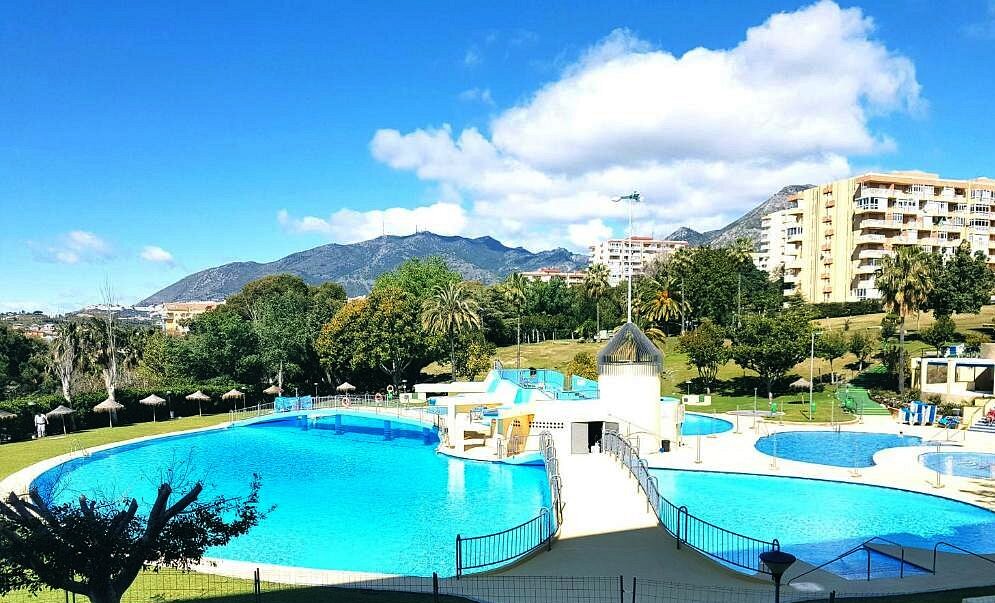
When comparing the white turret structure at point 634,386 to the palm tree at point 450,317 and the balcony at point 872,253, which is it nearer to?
the palm tree at point 450,317

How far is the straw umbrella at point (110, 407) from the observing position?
35719mm

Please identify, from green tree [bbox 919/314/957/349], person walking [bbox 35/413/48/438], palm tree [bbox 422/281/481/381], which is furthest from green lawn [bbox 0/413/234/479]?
green tree [bbox 919/314/957/349]

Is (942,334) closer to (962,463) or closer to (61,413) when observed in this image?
(962,463)

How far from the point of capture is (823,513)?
1886 centimetres

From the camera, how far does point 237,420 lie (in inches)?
1505

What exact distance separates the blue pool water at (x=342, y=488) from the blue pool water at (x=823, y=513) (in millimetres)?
5480

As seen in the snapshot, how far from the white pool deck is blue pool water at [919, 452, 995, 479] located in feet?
1.79

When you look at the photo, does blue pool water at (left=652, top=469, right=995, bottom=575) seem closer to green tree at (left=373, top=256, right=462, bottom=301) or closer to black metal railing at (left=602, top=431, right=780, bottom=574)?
black metal railing at (left=602, top=431, right=780, bottom=574)

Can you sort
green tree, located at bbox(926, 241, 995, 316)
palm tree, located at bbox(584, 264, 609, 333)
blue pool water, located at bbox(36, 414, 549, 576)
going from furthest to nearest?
palm tree, located at bbox(584, 264, 609, 333), green tree, located at bbox(926, 241, 995, 316), blue pool water, located at bbox(36, 414, 549, 576)

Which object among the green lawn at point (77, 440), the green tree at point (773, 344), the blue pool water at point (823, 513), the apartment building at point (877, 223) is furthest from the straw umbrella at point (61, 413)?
the apartment building at point (877, 223)

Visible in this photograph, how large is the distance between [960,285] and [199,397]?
198 ft

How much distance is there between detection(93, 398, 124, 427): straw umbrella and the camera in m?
35.7

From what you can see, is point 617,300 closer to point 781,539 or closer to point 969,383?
point 969,383

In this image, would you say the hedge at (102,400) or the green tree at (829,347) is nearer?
the hedge at (102,400)
